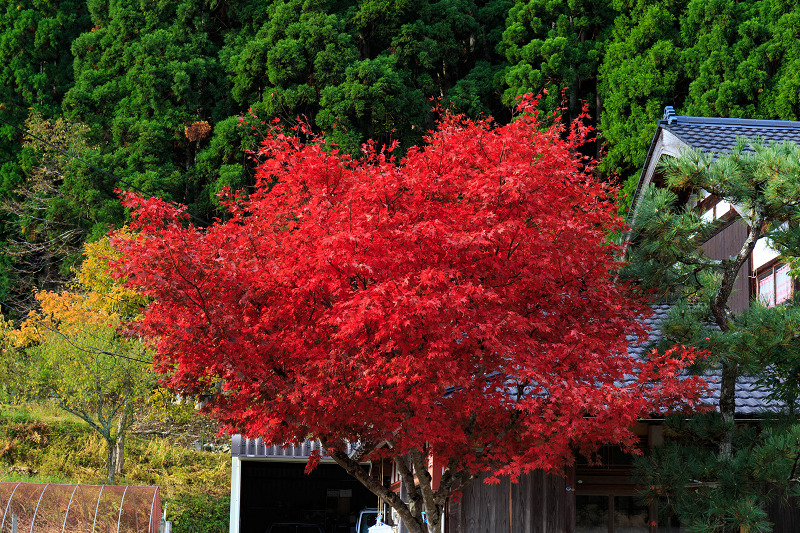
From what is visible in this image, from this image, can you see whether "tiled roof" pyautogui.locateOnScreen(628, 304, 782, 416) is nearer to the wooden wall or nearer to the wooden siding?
the wooden siding

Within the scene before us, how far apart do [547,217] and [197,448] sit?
23817 mm

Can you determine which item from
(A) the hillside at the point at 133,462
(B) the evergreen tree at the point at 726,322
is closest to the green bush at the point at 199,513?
(A) the hillside at the point at 133,462

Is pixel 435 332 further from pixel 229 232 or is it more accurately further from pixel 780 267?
pixel 780 267

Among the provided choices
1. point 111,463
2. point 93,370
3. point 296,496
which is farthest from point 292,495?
point 93,370

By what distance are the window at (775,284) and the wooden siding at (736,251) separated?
376 millimetres

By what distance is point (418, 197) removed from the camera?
8273 millimetres

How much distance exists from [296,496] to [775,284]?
2208 centimetres

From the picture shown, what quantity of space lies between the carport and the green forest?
10.7 meters

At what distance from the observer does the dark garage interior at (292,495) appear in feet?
95.0

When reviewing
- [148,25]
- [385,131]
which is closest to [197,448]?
[385,131]

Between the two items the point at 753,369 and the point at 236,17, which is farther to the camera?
the point at 236,17

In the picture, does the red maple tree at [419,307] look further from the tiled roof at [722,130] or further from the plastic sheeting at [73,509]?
the plastic sheeting at [73,509]

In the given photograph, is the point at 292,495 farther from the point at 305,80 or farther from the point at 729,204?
the point at 729,204

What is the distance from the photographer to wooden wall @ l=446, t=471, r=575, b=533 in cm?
1038
